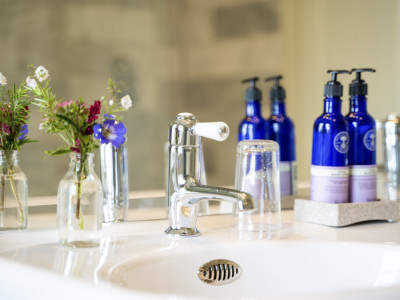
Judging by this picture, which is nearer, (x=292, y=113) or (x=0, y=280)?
(x=0, y=280)

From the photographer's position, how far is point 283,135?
1.18 m

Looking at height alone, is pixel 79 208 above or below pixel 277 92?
below

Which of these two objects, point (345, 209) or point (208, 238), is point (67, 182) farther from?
point (345, 209)

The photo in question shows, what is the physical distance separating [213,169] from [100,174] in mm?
245

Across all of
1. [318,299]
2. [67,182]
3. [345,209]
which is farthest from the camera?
[345,209]

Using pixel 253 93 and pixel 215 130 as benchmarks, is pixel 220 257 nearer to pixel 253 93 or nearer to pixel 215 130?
pixel 215 130

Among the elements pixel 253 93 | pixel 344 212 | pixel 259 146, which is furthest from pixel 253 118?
pixel 344 212

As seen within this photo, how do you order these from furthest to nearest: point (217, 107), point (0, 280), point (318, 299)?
point (217, 107), point (0, 280), point (318, 299)

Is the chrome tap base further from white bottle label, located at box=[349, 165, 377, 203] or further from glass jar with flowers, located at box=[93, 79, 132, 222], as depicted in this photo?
white bottle label, located at box=[349, 165, 377, 203]

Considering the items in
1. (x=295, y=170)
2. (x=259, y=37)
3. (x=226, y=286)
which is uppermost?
(x=259, y=37)

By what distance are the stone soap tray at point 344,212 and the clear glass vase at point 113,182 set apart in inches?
12.8

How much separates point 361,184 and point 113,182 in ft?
1.50

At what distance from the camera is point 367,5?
1.33m

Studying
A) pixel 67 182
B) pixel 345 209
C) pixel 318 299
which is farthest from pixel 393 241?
pixel 67 182
